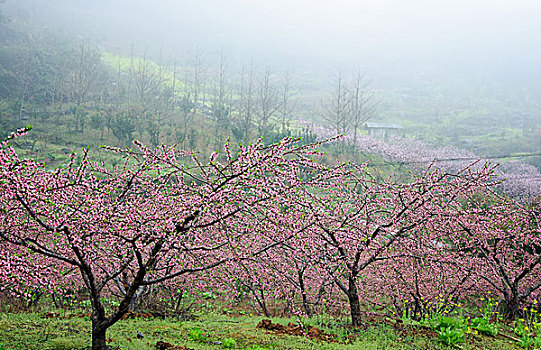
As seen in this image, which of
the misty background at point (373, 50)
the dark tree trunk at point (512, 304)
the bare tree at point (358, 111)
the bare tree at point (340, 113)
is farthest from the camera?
the misty background at point (373, 50)

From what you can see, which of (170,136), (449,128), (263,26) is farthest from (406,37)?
(170,136)

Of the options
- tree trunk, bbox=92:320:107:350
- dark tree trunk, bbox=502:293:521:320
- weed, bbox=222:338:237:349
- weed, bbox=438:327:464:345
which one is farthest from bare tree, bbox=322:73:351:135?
tree trunk, bbox=92:320:107:350

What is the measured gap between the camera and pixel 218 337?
554 cm

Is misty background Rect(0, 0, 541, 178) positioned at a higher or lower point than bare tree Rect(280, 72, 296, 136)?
higher

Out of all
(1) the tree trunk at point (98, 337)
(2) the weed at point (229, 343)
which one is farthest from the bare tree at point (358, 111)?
(1) the tree trunk at point (98, 337)

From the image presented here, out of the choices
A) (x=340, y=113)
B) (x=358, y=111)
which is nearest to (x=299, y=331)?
(x=358, y=111)

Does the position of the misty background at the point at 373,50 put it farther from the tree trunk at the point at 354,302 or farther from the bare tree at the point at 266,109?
the tree trunk at the point at 354,302

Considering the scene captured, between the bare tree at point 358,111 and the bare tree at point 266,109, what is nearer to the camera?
the bare tree at point 266,109

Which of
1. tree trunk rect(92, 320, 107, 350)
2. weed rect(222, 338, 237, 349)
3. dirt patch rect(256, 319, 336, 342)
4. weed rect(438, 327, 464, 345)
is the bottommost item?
dirt patch rect(256, 319, 336, 342)

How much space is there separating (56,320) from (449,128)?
153 feet

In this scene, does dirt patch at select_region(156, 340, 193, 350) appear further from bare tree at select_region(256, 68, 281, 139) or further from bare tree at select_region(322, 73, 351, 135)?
bare tree at select_region(322, 73, 351, 135)

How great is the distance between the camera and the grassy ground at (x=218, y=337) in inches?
188

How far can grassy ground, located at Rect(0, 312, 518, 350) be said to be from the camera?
15.7 ft

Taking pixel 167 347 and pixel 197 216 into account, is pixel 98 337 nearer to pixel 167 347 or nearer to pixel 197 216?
pixel 167 347
